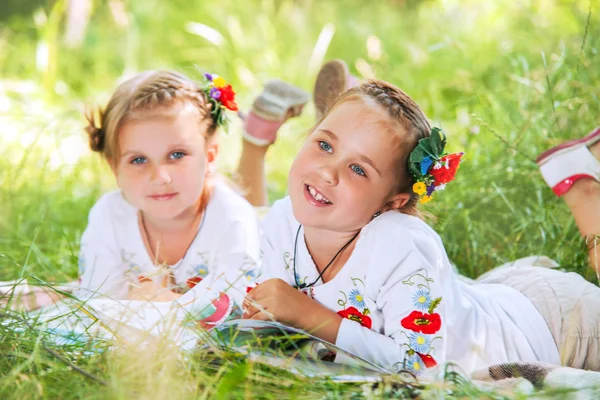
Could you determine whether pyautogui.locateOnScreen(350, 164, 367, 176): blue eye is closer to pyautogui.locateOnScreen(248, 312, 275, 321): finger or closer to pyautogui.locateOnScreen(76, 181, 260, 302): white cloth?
pyautogui.locateOnScreen(248, 312, 275, 321): finger

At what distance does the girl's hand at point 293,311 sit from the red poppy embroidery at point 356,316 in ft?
0.13

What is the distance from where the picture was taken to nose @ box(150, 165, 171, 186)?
9.27ft

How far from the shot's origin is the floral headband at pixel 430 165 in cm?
223

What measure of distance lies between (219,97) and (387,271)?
46.3 inches

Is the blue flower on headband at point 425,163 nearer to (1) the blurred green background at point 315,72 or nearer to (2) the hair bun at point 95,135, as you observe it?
(1) the blurred green background at point 315,72

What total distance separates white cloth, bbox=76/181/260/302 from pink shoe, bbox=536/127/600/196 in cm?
115

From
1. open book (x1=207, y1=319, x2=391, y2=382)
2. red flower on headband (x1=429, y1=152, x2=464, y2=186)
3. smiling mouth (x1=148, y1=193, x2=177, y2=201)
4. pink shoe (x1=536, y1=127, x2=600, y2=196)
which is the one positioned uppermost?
pink shoe (x1=536, y1=127, x2=600, y2=196)

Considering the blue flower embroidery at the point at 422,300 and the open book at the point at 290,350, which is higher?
the blue flower embroidery at the point at 422,300

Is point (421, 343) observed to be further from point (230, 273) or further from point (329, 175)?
point (230, 273)

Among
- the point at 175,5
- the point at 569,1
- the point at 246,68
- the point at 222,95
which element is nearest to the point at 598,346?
the point at 222,95

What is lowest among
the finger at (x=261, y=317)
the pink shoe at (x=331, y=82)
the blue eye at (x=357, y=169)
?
the finger at (x=261, y=317)

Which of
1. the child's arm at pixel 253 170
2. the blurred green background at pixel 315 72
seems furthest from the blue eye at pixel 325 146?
the child's arm at pixel 253 170

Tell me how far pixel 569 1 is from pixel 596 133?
3.82 metres

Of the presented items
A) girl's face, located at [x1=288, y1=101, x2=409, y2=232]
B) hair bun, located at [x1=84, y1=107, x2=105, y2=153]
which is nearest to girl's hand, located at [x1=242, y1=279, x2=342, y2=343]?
girl's face, located at [x1=288, y1=101, x2=409, y2=232]
